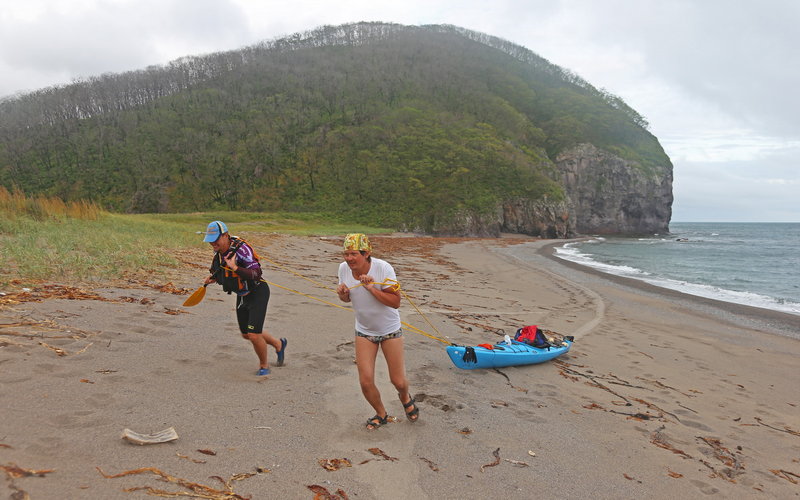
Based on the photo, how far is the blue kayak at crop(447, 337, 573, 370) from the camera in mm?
5863

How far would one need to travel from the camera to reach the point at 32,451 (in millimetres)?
2742

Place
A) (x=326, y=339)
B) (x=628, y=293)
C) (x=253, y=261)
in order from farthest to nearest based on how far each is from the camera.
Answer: (x=628, y=293)
(x=326, y=339)
(x=253, y=261)

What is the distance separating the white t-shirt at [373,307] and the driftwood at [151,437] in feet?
5.77

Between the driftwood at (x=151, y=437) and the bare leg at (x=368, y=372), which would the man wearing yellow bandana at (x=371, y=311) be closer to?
the bare leg at (x=368, y=372)

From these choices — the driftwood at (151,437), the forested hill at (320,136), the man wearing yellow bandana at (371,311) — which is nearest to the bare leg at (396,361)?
the man wearing yellow bandana at (371,311)

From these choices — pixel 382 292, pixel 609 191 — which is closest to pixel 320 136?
pixel 609 191

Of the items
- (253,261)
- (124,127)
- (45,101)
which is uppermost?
(45,101)

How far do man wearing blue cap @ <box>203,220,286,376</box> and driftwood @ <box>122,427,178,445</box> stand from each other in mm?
1646

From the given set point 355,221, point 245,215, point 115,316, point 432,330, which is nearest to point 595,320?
point 432,330

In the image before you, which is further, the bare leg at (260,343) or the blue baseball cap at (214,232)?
the bare leg at (260,343)

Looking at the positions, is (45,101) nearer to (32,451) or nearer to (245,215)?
(245,215)

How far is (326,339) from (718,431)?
212 inches

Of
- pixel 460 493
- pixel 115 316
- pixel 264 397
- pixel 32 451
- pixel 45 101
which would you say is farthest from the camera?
pixel 45 101

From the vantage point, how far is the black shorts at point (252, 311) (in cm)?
484
